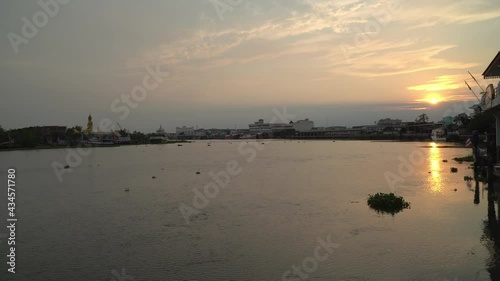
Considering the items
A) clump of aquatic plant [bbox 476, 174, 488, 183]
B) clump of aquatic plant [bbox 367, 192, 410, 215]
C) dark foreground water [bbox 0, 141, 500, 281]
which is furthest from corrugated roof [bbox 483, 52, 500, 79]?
clump of aquatic plant [bbox 367, 192, 410, 215]

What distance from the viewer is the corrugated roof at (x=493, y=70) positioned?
24.0 metres

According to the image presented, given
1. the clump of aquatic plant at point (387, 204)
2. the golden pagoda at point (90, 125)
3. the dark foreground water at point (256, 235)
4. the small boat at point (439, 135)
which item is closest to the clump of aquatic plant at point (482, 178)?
the dark foreground water at point (256, 235)

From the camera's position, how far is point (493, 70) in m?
27.2

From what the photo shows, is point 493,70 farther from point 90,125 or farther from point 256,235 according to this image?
point 90,125

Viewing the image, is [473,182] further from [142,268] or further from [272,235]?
[142,268]

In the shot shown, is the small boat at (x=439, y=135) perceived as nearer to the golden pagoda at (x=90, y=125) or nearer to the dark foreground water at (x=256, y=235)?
the dark foreground water at (x=256, y=235)

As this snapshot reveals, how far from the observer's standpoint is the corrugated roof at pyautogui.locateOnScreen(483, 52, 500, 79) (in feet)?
78.9

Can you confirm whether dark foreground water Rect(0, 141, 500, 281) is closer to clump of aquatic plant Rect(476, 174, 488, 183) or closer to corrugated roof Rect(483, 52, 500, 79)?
clump of aquatic plant Rect(476, 174, 488, 183)

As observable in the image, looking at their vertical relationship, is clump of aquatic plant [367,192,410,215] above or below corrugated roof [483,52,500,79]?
below

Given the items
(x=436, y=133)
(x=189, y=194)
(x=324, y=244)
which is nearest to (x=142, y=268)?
(x=324, y=244)

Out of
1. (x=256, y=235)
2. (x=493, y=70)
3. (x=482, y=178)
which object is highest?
(x=493, y=70)

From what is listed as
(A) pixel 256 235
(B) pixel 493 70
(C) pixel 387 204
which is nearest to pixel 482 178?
(B) pixel 493 70

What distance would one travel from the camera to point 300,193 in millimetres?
25250

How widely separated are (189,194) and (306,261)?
14.7 metres
